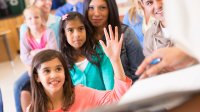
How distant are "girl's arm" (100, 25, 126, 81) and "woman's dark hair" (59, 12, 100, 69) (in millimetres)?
47

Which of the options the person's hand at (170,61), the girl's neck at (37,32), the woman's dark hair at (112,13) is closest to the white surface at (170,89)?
the person's hand at (170,61)

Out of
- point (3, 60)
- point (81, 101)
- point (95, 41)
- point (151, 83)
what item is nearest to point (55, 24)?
point (95, 41)

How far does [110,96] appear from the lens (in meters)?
0.67

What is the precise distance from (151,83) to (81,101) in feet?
1.28

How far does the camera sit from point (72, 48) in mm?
743

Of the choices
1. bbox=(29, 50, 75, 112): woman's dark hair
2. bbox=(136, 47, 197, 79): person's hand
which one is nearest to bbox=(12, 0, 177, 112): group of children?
bbox=(29, 50, 75, 112): woman's dark hair

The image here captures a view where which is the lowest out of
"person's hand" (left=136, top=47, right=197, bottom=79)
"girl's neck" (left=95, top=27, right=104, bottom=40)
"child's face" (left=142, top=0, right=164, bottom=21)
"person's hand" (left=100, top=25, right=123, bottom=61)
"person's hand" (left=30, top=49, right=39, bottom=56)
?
"person's hand" (left=30, top=49, right=39, bottom=56)

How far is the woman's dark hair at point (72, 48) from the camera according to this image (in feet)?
2.41

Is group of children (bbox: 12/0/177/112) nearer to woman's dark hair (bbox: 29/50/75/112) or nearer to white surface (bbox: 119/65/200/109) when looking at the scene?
woman's dark hair (bbox: 29/50/75/112)

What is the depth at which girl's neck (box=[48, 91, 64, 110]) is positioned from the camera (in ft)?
2.36

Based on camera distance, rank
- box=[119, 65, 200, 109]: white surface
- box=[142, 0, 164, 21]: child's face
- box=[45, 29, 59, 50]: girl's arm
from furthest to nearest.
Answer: box=[45, 29, 59, 50]: girl's arm → box=[142, 0, 164, 21]: child's face → box=[119, 65, 200, 109]: white surface

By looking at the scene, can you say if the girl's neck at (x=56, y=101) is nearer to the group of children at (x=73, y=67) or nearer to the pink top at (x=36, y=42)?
the group of children at (x=73, y=67)

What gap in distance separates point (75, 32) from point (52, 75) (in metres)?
0.14

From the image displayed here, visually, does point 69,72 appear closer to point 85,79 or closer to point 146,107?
point 85,79
